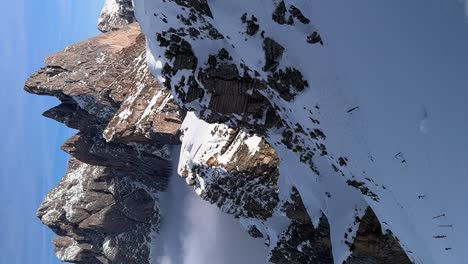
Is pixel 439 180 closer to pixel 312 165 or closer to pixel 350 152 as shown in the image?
pixel 350 152

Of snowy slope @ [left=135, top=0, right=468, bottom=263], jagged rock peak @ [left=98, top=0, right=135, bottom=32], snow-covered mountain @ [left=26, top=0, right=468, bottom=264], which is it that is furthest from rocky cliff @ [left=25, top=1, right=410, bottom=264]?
jagged rock peak @ [left=98, top=0, right=135, bottom=32]

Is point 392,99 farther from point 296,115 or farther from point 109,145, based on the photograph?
point 109,145

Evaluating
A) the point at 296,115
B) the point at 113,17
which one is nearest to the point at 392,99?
the point at 296,115

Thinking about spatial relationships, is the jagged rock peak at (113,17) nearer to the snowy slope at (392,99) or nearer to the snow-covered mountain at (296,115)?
the snow-covered mountain at (296,115)

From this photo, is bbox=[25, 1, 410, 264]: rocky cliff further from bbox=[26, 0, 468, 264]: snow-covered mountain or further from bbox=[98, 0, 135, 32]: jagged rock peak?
bbox=[98, 0, 135, 32]: jagged rock peak

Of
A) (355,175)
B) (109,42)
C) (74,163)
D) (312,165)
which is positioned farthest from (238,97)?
(74,163)

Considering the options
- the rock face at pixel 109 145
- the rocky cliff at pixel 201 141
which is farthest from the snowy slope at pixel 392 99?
the rock face at pixel 109 145
